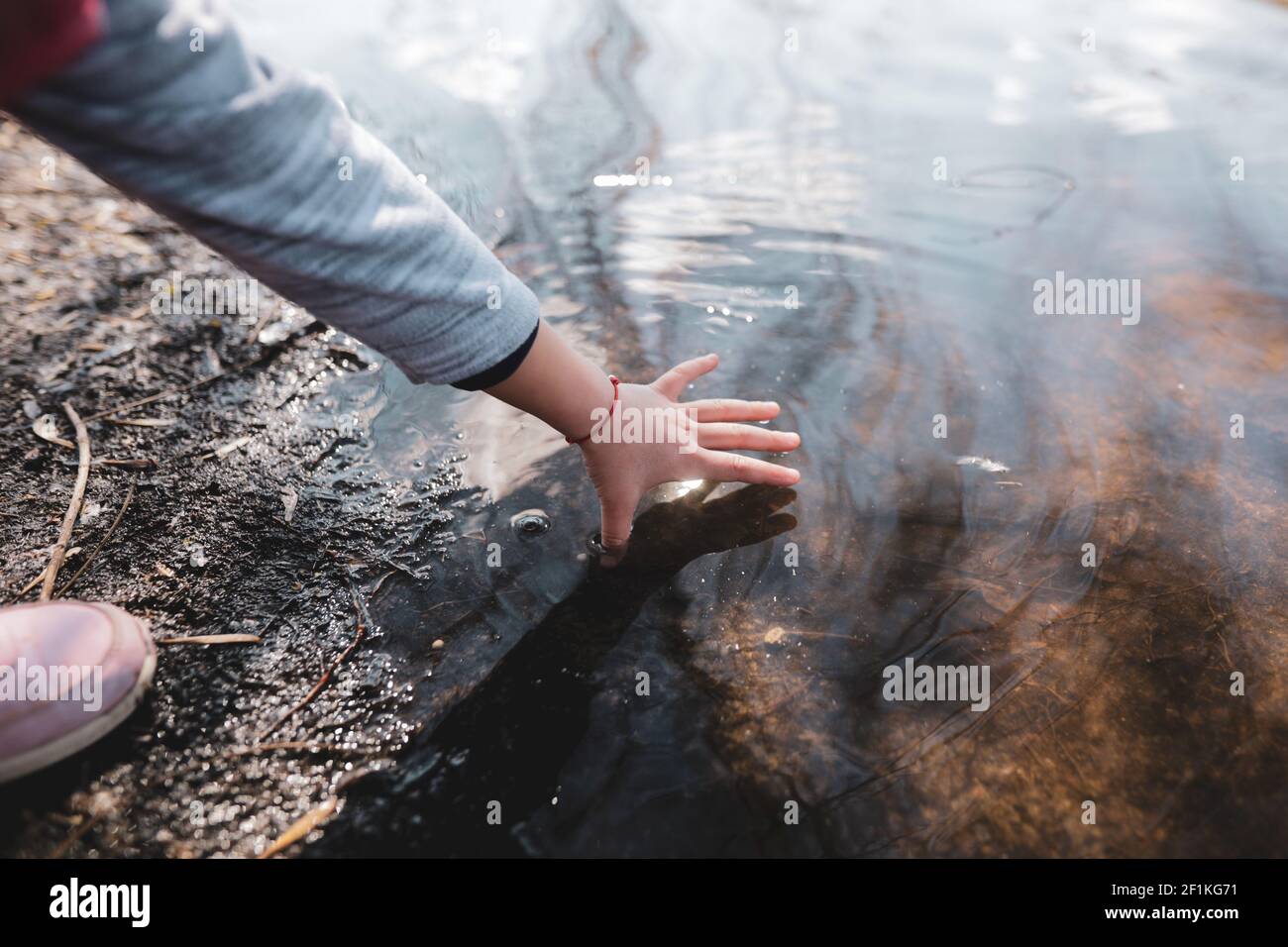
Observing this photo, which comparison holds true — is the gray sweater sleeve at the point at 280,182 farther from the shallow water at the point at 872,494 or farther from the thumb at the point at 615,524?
the shallow water at the point at 872,494

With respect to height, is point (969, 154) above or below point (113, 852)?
above

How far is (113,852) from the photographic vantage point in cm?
129

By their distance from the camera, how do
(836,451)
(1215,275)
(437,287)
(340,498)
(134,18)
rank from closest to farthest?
(134,18), (437,287), (340,498), (836,451), (1215,275)

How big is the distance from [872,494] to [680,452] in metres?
0.48

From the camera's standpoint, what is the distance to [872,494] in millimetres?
1927

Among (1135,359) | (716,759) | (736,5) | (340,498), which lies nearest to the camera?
(716,759)

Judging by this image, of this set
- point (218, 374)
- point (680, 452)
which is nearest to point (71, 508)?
point (218, 374)

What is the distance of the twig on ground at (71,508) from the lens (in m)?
1.68

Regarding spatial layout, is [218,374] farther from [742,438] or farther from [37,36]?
[37,36]

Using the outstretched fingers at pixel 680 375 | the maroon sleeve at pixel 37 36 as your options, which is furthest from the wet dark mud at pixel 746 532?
the maroon sleeve at pixel 37 36
